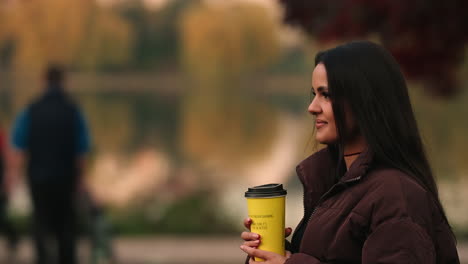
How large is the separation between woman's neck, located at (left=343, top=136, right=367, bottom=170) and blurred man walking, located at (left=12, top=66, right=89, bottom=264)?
5121 mm

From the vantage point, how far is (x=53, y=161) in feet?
24.5

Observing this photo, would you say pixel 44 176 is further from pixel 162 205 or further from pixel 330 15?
pixel 162 205

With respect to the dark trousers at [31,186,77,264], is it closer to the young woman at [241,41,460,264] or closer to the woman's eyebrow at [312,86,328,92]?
the young woman at [241,41,460,264]

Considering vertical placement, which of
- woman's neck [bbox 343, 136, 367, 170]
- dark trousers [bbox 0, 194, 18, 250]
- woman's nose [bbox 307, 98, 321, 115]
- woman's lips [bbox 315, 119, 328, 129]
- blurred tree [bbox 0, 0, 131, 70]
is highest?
blurred tree [bbox 0, 0, 131, 70]

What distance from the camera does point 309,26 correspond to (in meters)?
9.88

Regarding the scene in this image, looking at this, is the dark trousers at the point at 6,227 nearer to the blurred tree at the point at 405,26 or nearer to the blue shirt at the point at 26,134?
the blue shirt at the point at 26,134

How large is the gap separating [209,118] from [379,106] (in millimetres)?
46933

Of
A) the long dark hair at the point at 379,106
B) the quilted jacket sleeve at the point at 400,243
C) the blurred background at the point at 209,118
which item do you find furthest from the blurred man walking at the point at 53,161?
the quilted jacket sleeve at the point at 400,243

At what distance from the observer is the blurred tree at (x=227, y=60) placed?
2754cm

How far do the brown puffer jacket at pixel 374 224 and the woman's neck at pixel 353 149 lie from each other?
6 cm

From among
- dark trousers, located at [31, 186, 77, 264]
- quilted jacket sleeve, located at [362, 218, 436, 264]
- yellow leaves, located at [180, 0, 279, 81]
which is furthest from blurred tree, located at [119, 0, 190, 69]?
quilted jacket sleeve, located at [362, 218, 436, 264]

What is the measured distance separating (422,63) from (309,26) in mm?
1291

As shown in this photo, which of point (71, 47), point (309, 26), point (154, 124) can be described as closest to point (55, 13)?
point (154, 124)

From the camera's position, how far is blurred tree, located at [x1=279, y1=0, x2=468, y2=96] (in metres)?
7.84
